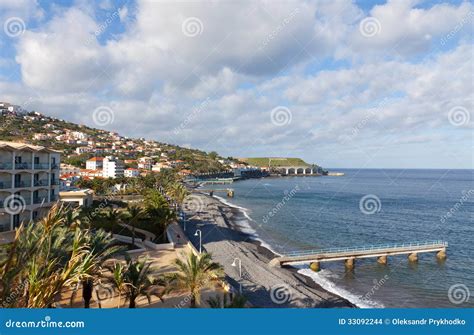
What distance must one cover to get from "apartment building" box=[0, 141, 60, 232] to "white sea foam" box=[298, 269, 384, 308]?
24570mm

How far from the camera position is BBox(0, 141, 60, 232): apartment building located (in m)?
28.2

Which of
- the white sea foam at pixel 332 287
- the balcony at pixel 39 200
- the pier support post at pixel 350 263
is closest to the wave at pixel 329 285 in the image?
the white sea foam at pixel 332 287

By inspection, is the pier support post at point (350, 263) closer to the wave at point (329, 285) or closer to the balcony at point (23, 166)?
the wave at point (329, 285)

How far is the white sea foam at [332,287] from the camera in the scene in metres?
23.5

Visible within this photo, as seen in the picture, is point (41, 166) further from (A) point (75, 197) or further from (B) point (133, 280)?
(B) point (133, 280)

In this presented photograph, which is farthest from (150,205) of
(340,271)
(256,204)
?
(256,204)

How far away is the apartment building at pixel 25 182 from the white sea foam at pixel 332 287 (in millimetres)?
24570

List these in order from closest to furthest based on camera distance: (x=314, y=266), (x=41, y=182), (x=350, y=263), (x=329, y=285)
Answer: (x=329, y=285) → (x=314, y=266) → (x=41, y=182) → (x=350, y=263)

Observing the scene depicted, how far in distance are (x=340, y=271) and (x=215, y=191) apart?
264ft

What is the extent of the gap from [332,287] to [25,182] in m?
27.6

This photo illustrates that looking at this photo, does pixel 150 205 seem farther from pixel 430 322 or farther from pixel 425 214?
pixel 425 214

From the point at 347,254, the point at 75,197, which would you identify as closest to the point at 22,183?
the point at 75,197

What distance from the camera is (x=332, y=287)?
88.1ft

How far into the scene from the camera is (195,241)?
114 ft
